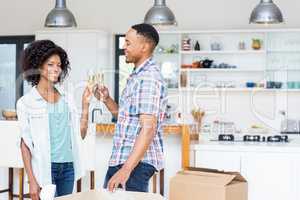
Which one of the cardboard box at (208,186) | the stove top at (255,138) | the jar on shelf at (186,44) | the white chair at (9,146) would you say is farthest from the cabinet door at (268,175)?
the jar on shelf at (186,44)

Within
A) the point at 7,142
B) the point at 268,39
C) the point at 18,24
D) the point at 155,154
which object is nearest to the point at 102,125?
the point at 7,142

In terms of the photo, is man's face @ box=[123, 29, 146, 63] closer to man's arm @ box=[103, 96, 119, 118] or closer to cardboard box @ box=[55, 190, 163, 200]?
man's arm @ box=[103, 96, 119, 118]

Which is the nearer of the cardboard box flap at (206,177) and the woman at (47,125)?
the cardboard box flap at (206,177)

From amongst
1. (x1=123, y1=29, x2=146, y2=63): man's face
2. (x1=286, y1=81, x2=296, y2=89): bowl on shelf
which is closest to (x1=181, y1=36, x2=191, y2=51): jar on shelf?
(x1=286, y1=81, x2=296, y2=89): bowl on shelf

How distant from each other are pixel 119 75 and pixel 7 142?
149 inches

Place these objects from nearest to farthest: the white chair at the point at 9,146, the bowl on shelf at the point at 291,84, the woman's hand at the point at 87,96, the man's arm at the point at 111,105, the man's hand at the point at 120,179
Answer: the man's hand at the point at 120,179 → the woman's hand at the point at 87,96 → the man's arm at the point at 111,105 → the white chair at the point at 9,146 → the bowl on shelf at the point at 291,84

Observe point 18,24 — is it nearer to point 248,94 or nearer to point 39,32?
point 39,32

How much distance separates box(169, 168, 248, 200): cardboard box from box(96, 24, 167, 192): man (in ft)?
1.15

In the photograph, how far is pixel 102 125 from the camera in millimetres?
4496

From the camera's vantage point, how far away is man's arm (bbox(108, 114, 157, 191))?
2465mm

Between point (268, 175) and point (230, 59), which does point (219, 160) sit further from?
point (230, 59)

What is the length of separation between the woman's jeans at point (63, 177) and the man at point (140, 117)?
0.20 meters

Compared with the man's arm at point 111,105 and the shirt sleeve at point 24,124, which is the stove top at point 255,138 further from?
the shirt sleeve at point 24,124

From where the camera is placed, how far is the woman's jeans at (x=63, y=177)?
271 centimetres
